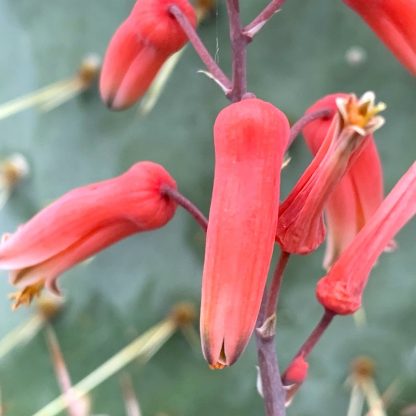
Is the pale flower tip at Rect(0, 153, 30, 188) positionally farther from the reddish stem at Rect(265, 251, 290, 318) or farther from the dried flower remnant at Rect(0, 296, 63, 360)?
the reddish stem at Rect(265, 251, 290, 318)

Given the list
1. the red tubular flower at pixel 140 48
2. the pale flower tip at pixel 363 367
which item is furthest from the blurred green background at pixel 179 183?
the red tubular flower at pixel 140 48

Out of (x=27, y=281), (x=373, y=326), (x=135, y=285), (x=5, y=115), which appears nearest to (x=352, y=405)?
(x=373, y=326)

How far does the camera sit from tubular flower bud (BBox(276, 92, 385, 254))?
47 cm

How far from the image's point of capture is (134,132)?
0.85 meters

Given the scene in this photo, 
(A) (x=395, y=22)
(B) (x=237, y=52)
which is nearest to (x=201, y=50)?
(B) (x=237, y=52)

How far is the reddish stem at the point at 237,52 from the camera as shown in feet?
1.82

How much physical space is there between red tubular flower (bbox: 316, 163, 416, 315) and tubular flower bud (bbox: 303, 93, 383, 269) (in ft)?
0.30

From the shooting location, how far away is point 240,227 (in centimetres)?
49

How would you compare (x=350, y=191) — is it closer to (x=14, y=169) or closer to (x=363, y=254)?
(x=363, y=254)

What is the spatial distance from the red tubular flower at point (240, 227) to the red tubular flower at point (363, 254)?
59mm

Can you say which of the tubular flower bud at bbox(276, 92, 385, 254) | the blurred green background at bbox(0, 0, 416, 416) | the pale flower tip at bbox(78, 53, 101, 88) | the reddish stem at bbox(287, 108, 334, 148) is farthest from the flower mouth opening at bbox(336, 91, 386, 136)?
the pale flower tip at bbox(78, 53, 101, 88)

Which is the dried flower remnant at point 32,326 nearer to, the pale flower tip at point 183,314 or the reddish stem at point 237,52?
the pale flower tip at point 183,314

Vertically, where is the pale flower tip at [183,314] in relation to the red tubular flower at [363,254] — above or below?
below

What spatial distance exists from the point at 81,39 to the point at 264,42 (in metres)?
0.19
